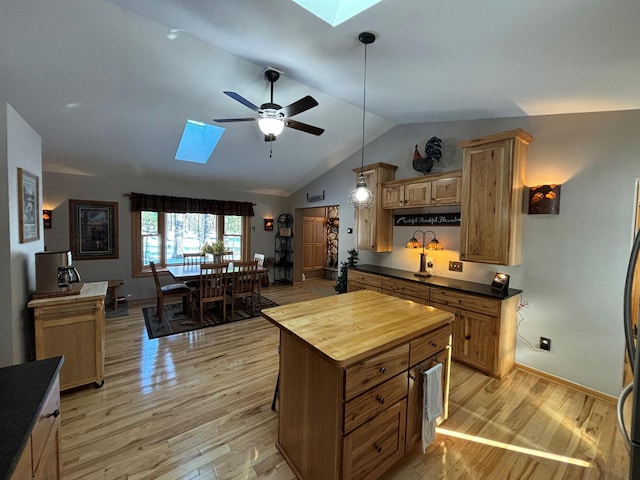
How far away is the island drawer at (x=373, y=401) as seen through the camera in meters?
1.37

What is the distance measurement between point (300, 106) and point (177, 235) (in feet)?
15.4

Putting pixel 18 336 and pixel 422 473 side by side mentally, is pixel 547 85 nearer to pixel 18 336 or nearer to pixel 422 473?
pixel 422 473

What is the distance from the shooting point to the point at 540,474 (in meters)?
1.75

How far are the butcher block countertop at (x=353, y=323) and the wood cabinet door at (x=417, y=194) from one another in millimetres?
1886

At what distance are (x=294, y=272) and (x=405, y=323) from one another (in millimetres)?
5570

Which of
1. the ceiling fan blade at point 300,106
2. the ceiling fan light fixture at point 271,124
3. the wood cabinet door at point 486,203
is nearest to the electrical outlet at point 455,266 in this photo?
the wood cabinet door at point 486,203

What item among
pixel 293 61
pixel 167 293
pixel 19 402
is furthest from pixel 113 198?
pixel 19 402

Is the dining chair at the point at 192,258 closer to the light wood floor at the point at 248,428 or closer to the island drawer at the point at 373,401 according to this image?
the light wood floor at the point at 248,428

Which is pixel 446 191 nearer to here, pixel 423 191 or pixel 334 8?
pixel 423 191

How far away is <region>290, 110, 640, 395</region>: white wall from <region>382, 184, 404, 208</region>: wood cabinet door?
128 centimetres

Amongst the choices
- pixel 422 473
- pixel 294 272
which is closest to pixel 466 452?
pixel 422 473

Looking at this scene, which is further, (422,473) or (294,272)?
(294,272)

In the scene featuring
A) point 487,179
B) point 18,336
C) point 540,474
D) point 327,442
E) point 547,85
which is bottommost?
point 540,474

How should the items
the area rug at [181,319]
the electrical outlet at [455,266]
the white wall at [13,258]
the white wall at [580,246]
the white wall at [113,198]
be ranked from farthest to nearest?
the white wall at [113,198], the area rug at [181,319], the electrical outlet at [455,266], the white wall at [580,246], the white wall at [13,258]
